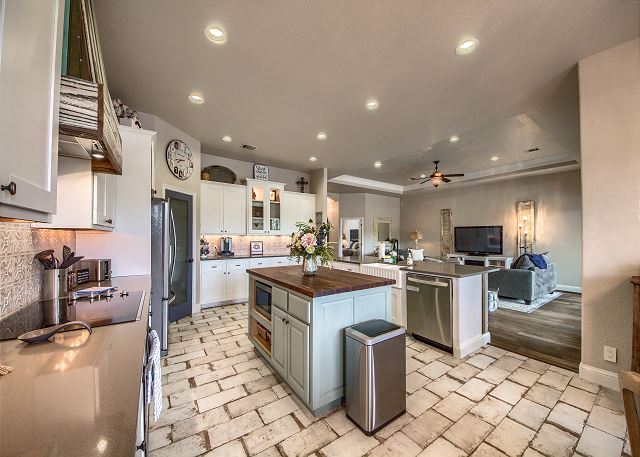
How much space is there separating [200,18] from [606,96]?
11.2 feet

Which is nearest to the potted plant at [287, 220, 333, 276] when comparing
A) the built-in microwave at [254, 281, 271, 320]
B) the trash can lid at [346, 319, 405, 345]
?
the built-in microwave at [254, 281, 271, 320]

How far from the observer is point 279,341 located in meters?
2.30

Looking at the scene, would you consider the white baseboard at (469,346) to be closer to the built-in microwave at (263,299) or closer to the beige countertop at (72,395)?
the built-in microwave at (263,299)

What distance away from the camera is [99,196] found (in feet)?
6.38

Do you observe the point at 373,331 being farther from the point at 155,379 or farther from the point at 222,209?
the point at 222,209

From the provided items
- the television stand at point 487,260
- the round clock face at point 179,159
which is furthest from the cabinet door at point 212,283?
the television stand at point 487,260

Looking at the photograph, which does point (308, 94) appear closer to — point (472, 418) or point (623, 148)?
point (623, 148)

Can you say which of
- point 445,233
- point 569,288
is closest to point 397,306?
point 569,288

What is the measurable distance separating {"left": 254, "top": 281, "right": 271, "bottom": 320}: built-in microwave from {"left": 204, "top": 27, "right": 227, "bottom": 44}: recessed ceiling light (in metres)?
2.19

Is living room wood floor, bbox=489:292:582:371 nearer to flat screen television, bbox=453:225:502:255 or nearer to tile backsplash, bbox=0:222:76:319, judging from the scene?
flat screen television, bbox=453:225:502:255

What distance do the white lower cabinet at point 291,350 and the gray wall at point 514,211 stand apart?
7.05m

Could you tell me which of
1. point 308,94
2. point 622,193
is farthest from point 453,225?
point 308,94

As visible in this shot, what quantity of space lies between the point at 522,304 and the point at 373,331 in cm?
455

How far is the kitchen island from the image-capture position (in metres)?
1.90
